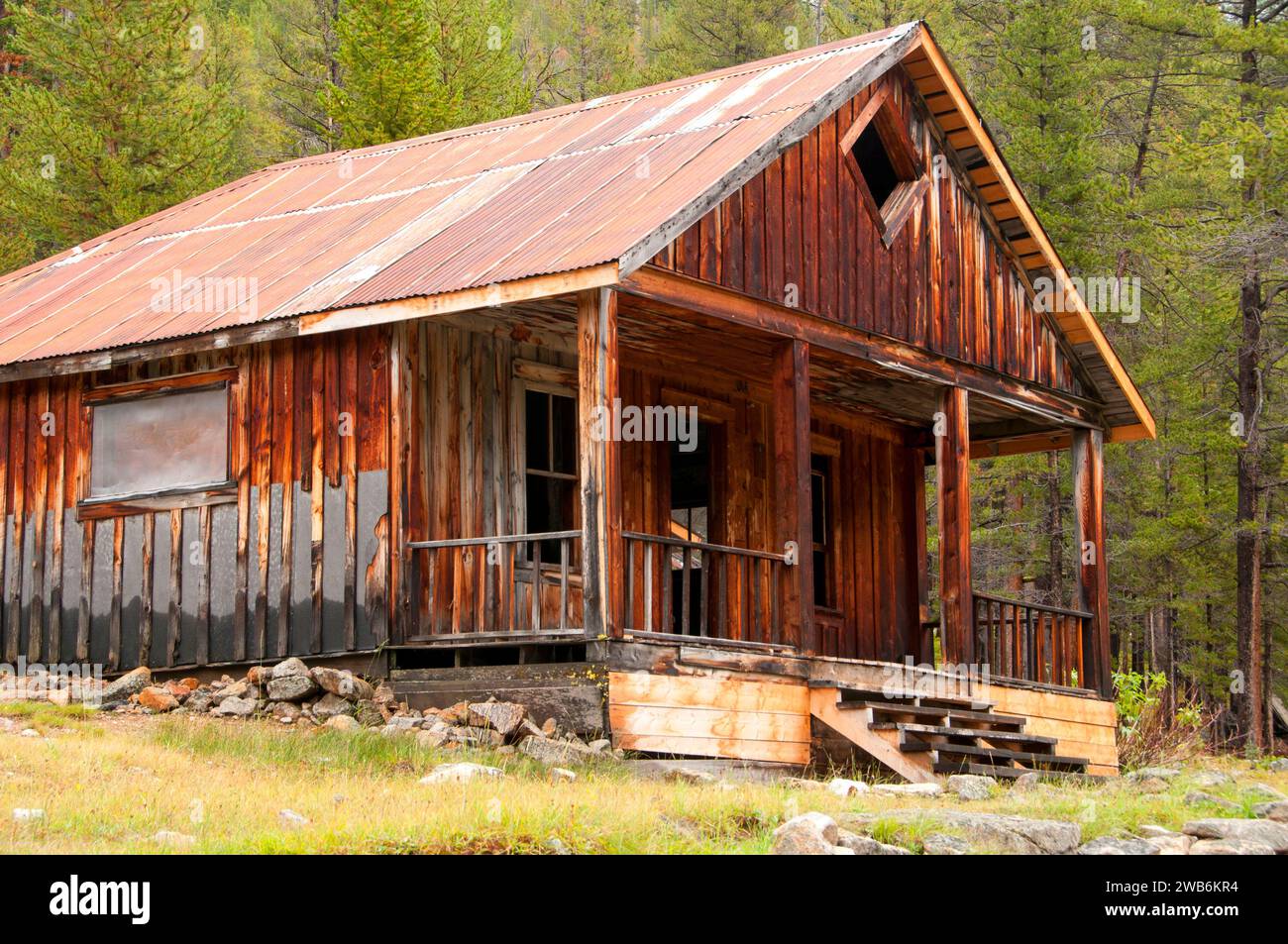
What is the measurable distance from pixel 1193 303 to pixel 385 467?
76.9 feet

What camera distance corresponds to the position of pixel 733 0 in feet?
153

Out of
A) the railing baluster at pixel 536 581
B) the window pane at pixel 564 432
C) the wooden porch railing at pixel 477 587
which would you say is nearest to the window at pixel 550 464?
the window pane at pixel 564 432

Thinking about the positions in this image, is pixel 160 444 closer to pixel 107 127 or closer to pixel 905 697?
pixel 905 697

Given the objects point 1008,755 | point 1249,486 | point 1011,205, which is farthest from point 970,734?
point 1249,486

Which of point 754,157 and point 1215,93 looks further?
point 1215,93

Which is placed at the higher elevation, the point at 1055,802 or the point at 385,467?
the point at 385,467

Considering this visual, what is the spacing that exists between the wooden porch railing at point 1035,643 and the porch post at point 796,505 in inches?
128

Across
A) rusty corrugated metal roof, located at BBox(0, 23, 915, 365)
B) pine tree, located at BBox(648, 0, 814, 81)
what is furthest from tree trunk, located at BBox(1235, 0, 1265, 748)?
pine tree, located at BBox(648, 0, 814, 81)

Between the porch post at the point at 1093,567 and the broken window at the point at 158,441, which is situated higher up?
the broken window at the point at 158,441

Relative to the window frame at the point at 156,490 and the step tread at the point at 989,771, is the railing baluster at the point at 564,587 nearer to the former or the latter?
the step tread at the point at 989,771

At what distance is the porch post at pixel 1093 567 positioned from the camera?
20.7 m

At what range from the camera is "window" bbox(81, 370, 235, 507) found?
17.4 metres
